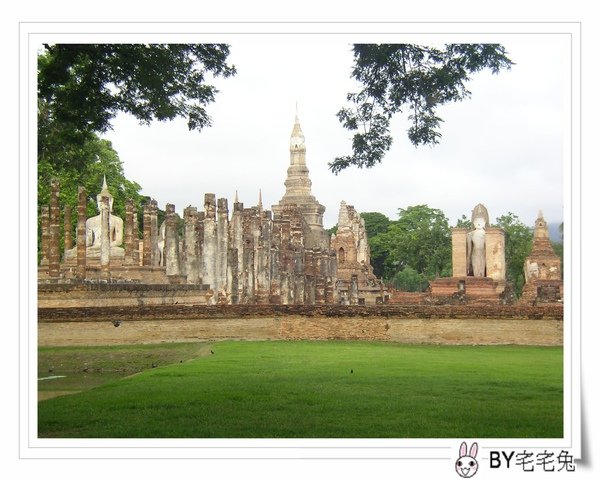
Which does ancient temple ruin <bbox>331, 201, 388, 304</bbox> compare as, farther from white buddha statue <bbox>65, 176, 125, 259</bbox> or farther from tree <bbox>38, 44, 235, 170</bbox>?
tree <bbox>38, 44, 235, 170</bbox>

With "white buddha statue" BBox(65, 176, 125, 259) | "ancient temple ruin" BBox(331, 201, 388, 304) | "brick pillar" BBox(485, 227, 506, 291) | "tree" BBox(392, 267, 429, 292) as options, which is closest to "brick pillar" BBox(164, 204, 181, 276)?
"white buddha statue" BBox(65, 176, 125, 259)

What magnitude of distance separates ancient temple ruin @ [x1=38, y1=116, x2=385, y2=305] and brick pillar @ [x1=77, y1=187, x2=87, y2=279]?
0.08 feet

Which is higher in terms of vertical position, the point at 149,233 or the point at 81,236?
the point at 149,233

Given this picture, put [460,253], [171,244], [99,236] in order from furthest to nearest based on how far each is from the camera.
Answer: [99,236] → [460,253] → [171,244]

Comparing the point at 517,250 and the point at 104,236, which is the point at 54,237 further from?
the point at 517,250

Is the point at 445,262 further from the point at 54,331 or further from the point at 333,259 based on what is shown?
the point at 54,331

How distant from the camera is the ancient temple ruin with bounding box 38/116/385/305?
24859mm

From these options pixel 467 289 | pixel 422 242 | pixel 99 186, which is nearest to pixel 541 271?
pixel 467 289

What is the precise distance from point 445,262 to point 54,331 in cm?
3533

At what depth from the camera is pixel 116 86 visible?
11.6 meters

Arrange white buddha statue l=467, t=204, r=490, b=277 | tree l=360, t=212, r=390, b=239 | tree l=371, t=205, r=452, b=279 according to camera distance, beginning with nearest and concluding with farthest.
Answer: white buddha statue l=467, t=204, r=490, b=277 → tree l=371, t=205, r=452, b=279 → tree l=360, t=212, r=390, b=239

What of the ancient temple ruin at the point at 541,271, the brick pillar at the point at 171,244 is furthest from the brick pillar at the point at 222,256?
the ancient temple ruin at the point at 541,271

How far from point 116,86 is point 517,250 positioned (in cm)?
3224
